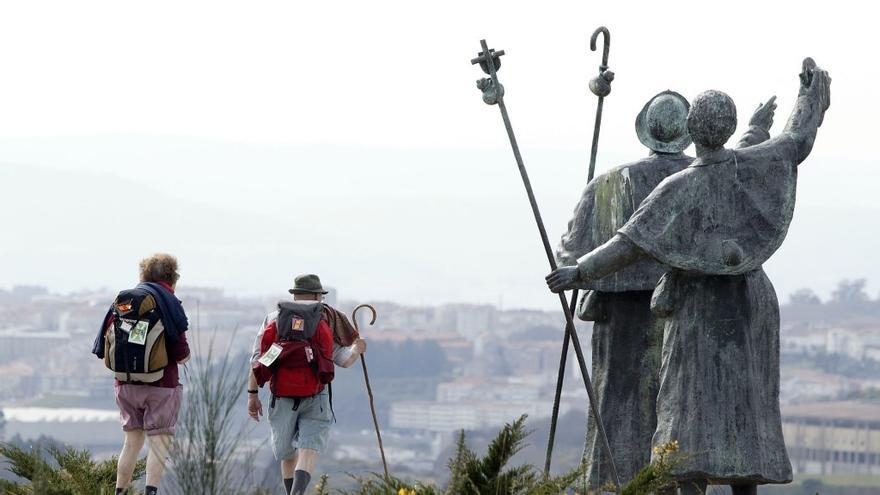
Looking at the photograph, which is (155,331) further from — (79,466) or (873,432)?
(873,432)

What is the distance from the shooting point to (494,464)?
8547 mm

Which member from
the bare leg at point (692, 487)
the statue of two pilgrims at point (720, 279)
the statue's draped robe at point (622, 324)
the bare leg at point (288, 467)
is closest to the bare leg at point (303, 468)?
the bare leg at point (288, 467)

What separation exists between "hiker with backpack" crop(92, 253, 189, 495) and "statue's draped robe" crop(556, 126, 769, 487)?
1877mm

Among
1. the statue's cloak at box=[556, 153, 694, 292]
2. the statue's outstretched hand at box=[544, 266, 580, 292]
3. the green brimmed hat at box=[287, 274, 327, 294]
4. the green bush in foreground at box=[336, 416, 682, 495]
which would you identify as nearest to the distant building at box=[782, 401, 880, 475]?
the green brimmed hat at box=[287, 274, 327, 294]

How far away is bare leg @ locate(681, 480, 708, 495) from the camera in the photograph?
9594 millimetres

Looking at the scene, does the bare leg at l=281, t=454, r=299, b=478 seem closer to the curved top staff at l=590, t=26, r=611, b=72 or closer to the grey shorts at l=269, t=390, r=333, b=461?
the grey shorts at l=269, t=390, r=333, b=461

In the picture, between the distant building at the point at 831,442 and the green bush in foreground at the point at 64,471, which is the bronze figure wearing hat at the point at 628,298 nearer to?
the green bush in foreground at the point at 64,471

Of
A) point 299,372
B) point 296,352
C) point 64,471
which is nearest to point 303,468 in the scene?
point 299,372

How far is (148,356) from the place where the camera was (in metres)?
10.5

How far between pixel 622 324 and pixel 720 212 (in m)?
1.23

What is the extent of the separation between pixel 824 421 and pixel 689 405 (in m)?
165

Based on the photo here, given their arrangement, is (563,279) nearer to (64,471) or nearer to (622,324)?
(622,324)

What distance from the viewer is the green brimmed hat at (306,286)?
11.2m

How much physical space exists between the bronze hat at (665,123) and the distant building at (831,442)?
147 m
